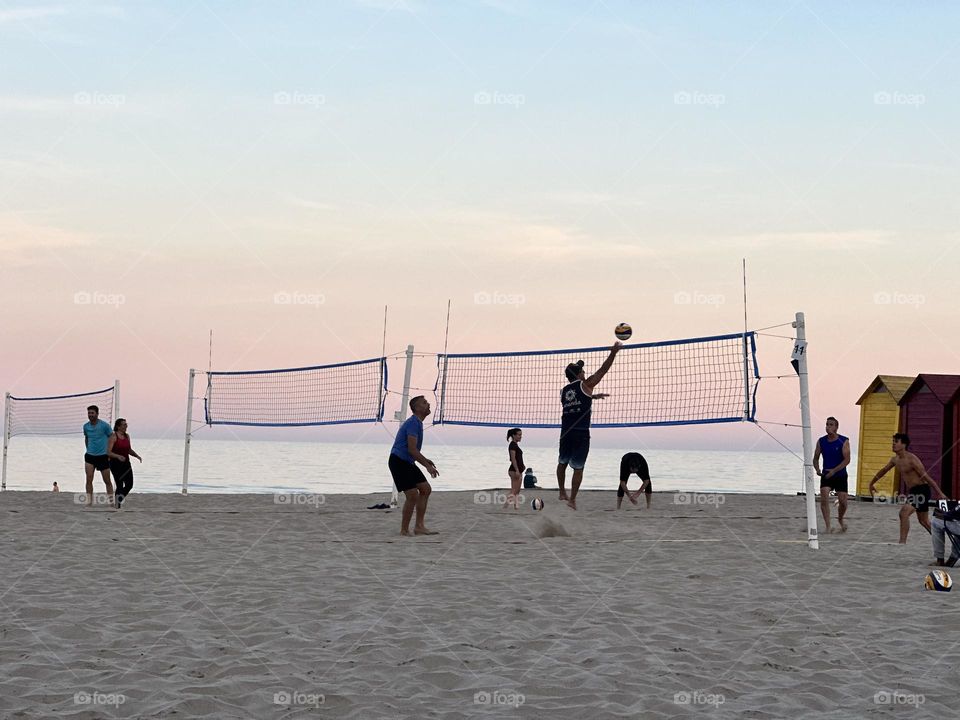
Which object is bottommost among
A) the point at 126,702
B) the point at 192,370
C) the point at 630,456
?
the point at 126,702

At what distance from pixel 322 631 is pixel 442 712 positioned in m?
1.60

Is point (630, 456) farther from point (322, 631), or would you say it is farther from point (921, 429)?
point (322, 631)

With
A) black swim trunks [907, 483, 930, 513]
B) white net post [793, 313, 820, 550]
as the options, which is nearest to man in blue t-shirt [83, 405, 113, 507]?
white net post [793, 313, 820, 550]

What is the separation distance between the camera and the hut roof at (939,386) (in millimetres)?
18453

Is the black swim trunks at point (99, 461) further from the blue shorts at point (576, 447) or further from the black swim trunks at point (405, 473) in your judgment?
the blue shorts at point (576, 447)

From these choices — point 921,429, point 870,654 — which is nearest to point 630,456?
point 921,429

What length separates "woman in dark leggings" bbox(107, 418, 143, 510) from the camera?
13758 millimetres

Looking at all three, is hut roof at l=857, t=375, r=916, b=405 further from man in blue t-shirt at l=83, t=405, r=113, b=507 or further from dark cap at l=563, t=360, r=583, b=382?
man in blue t-shirt at l=83, t=405, r=113, b=507

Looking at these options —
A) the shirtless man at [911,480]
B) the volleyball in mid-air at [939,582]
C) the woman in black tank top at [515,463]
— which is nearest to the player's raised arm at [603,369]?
the woman in black tank top at [515,463]

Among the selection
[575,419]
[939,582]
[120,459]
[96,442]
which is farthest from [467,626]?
[96,442]

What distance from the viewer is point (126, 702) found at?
4.35m

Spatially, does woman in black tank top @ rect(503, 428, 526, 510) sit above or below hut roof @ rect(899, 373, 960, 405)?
below

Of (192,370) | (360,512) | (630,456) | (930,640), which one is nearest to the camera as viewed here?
(930,640)

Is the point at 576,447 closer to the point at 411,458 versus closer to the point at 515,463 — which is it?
the point at 515,463
